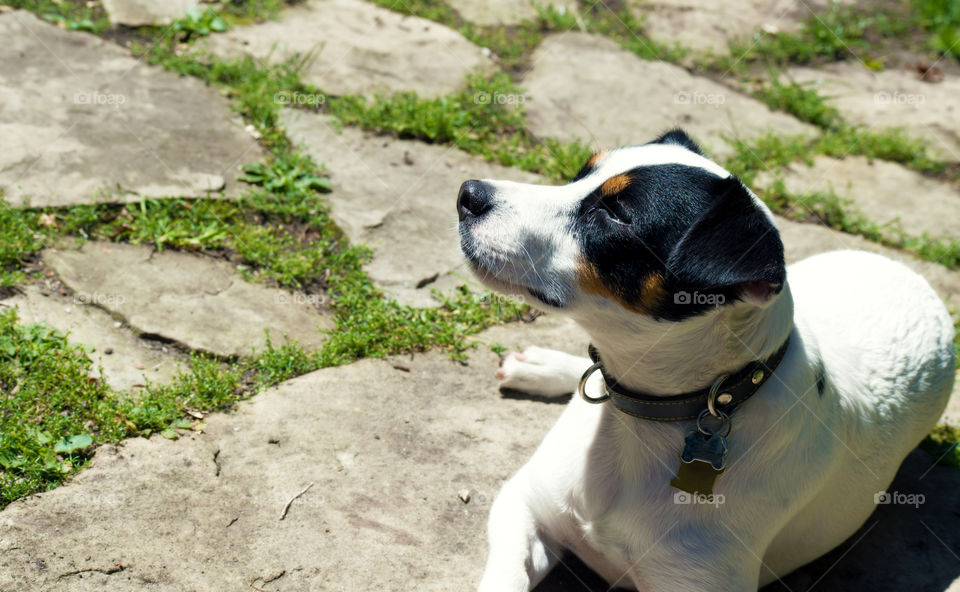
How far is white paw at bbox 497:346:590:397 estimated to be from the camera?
381 centimetres

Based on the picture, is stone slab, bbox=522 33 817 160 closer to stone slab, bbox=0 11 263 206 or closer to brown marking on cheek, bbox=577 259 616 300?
stone slab, bbox=0 11 263 206

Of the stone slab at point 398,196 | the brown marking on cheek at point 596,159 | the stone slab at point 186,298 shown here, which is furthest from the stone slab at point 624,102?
the brown marking on cheek at point 596,159

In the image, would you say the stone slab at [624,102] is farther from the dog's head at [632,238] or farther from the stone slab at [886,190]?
the dog's head at [632,238]

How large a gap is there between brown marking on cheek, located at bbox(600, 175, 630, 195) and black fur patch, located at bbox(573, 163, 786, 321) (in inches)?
0.6

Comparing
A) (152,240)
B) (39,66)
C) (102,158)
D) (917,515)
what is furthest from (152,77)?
(917,515)

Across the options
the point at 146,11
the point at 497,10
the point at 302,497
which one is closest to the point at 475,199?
the point at 302,497

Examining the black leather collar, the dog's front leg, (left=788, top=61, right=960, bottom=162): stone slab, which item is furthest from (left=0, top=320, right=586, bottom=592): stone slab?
(left=788, top=61, right=960, bottom=162): stone slab

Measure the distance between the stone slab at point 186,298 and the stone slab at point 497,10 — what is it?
355cm

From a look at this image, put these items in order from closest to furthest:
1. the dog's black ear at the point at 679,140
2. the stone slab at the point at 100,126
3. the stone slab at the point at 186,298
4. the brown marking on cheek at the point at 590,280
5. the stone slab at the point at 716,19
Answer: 1. the brown marking on cheek at the point at 590,280
2. the dog's black ear at the point at 679,140
3. the stone slab at the point at 186,298
4. the stone slab at the point at 100,126
5. the stone slab at the point at 716,19

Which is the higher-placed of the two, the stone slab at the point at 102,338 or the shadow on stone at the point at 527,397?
the stone slab at the point at 102,338

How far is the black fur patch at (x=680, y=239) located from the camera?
2.33 metres

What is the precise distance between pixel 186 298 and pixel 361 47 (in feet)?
9.72

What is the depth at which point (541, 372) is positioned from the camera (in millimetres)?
3818

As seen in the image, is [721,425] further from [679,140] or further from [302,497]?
[302,497]
